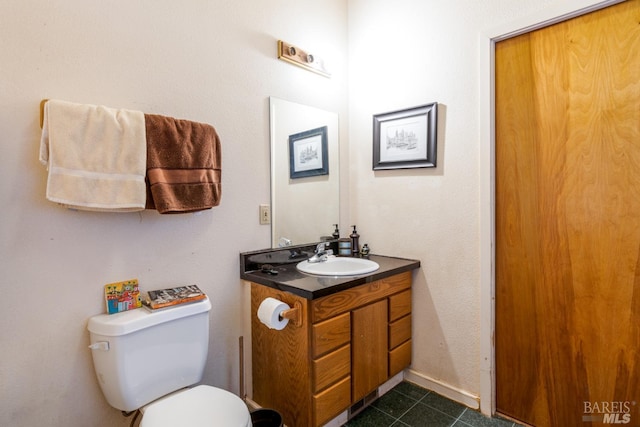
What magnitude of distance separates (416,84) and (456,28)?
13.6 inches

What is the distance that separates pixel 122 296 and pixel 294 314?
0.72 m

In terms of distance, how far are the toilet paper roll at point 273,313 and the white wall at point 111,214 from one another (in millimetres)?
369

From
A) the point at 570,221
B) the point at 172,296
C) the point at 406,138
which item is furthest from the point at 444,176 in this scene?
the point at 172,296

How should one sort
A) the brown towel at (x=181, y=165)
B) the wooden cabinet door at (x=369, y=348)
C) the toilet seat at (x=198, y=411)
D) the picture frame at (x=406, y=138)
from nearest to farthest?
the toilet seat at (x=198, y=411)
the brown towel at (x=181, y=165)
the wooden cabinet door at (x=369, y=348)
the picture frame at (x=406, y=138)

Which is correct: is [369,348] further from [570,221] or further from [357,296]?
[570,221]

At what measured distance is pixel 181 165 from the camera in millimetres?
1398

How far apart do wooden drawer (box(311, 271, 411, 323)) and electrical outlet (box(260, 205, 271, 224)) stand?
612 millimetres

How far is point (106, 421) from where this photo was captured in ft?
4.40

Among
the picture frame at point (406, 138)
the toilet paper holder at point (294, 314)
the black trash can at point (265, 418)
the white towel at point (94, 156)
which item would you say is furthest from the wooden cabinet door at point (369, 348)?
the white towel at point (94, 156)

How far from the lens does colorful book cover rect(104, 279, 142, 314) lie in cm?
132

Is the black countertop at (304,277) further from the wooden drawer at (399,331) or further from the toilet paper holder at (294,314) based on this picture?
the wooden drawer at (399,331)

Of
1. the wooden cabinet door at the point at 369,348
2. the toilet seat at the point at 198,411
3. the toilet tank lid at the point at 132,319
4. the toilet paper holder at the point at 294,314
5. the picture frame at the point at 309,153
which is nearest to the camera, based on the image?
the toilet seat at the point at 198,411

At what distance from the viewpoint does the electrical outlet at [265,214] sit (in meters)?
1.84

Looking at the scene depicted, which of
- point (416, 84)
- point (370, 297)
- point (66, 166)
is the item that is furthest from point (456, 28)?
point (66, 166)
